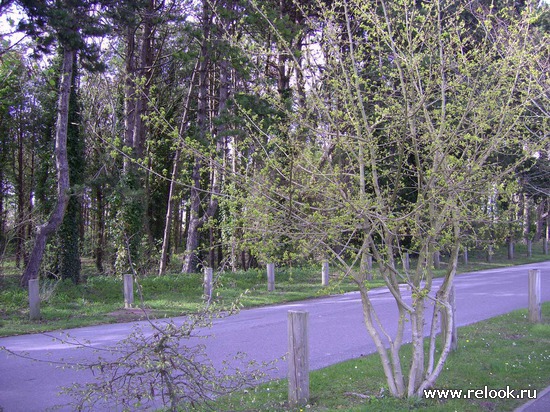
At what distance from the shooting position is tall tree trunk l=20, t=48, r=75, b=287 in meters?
16.3

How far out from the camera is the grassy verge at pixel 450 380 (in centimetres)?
562

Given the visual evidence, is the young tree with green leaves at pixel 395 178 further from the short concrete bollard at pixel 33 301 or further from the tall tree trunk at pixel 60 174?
the tall tree trunk at pixel 60 174

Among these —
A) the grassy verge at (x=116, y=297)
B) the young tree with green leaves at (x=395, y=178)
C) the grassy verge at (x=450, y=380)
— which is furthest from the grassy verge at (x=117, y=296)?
the young tree with green leaves at (x=395, y=178)

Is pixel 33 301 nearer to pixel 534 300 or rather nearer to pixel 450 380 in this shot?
pixel 450 380

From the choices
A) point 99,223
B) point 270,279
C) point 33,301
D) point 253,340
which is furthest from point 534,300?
point 99,223

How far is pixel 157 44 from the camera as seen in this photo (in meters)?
27.2

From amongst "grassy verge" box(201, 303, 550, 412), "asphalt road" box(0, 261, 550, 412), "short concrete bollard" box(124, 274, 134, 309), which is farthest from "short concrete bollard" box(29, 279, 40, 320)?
"grassy verge" box(201, 303, 550, 412)

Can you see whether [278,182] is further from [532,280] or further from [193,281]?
[193,281]

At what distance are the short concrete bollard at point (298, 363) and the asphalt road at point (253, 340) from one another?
130 centimetres

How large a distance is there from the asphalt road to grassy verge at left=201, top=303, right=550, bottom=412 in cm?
83

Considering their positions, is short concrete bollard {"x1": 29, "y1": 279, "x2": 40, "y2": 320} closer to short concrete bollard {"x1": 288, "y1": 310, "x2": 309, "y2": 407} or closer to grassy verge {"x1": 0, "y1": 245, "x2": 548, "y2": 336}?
grassy verge {"x1": 0, "y1": 245, "x2": 548, "y2": 336}

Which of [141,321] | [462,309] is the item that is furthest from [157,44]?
[462,309]

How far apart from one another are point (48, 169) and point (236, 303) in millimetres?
18037

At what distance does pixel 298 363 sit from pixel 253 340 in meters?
3.98
